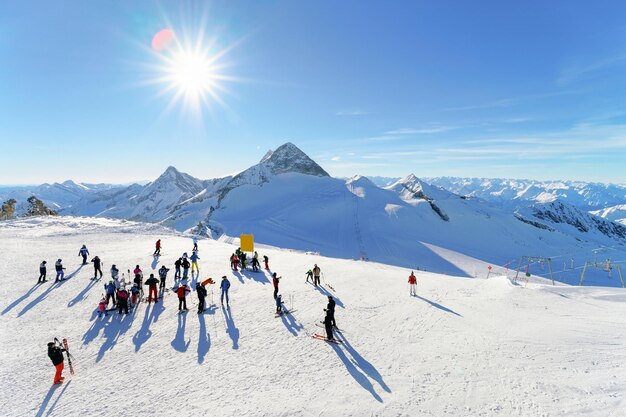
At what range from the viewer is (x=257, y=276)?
23125mm

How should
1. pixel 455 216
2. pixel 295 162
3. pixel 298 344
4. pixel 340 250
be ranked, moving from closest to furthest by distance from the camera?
pixel 298 344, pixel 340 250, pixel 455 216, pixel 295 162

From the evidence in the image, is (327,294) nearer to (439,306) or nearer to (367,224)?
(439,306)

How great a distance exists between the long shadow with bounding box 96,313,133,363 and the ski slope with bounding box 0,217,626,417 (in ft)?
0.29

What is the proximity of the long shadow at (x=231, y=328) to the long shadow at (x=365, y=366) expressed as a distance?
4493mm

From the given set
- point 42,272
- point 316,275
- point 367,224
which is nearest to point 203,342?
point 316,275

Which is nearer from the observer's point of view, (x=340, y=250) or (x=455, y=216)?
(x=340, y=250)

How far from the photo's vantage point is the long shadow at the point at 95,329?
44.0 ft

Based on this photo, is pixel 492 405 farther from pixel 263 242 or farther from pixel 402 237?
pixel 402 237

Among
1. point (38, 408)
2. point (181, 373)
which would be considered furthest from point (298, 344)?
point (38, 408)

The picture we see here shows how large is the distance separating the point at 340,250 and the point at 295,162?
468 ft

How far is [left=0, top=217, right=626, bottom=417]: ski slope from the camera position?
9344 millimetres

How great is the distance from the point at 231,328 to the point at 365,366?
6.45 metres

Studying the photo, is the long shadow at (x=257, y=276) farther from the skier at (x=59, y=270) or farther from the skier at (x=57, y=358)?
the skier at (x=57, y=358)

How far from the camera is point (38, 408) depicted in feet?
30.6
